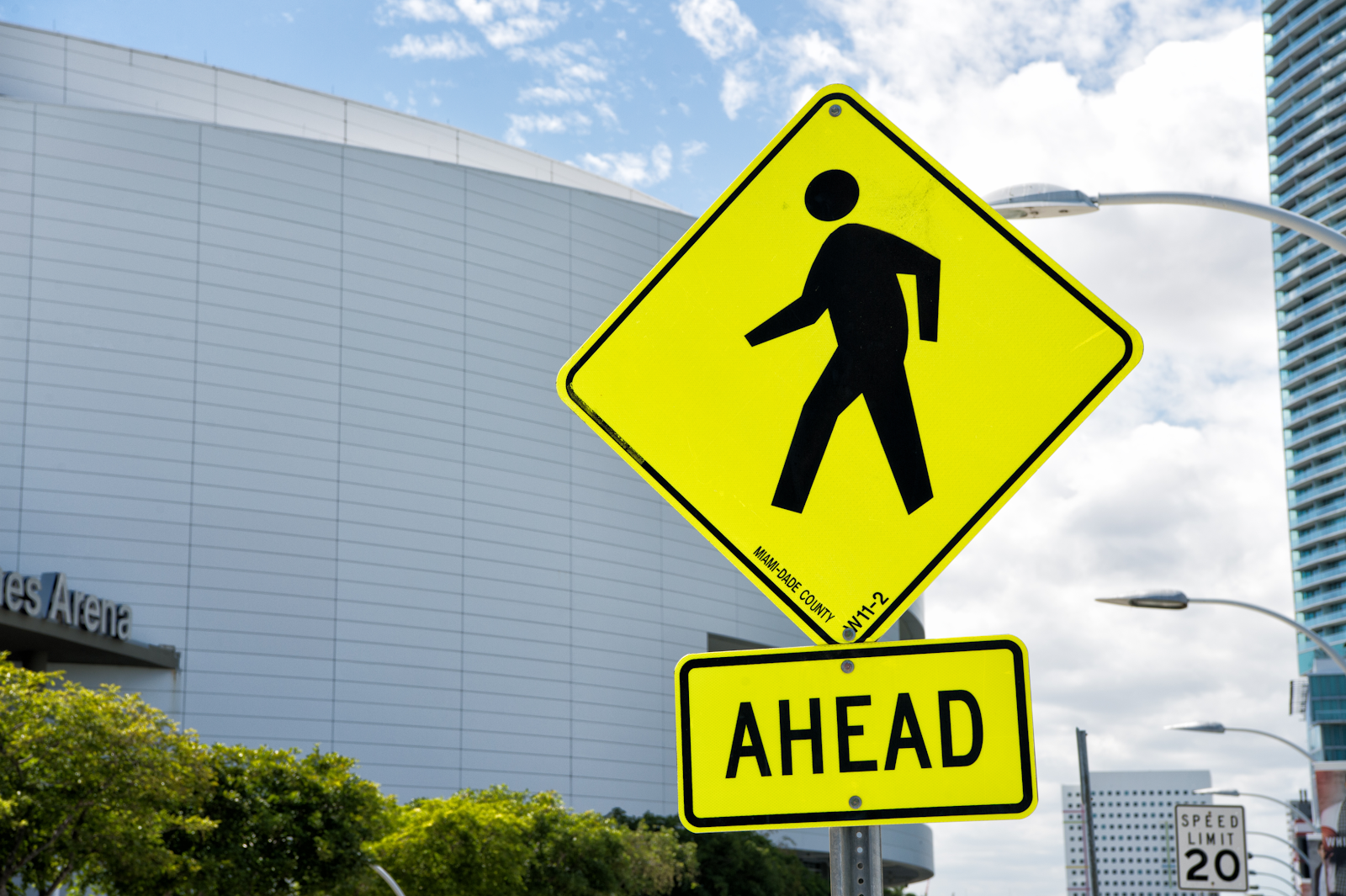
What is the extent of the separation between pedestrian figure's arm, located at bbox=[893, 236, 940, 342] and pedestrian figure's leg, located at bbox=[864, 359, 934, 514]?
0.31 feet

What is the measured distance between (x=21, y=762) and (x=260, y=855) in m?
8.48

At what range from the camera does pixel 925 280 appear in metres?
2.69

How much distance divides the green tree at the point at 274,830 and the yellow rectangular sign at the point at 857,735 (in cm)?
3218

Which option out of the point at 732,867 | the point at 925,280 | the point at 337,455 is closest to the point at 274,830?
the point at 732,867

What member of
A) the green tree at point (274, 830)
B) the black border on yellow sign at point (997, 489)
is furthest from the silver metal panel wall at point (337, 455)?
the black border on yellow sign at point (997, 489)

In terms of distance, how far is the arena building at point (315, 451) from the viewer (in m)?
59.7

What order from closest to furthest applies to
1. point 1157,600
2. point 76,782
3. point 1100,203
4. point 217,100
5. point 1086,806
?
point 1100,203 → point 1157,600 → point 76,782 → point 1086,806 → point 217,100

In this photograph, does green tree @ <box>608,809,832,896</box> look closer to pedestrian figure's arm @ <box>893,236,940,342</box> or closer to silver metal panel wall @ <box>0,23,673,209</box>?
silver metal panel wall @ <box>0,23,673,209</box>

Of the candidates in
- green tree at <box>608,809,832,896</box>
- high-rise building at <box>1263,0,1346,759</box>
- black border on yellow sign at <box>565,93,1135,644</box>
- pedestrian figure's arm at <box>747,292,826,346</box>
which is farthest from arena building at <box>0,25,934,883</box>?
high-rise building at <box>1263,0,1346,759</box>

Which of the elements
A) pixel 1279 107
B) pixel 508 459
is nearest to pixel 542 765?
pixel 508 459

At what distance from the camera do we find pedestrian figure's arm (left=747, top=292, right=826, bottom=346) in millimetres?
2723

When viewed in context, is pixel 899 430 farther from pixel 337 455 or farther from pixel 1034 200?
pixel 337 455

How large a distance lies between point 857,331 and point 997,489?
1.40 feet

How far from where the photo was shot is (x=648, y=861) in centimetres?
4922
